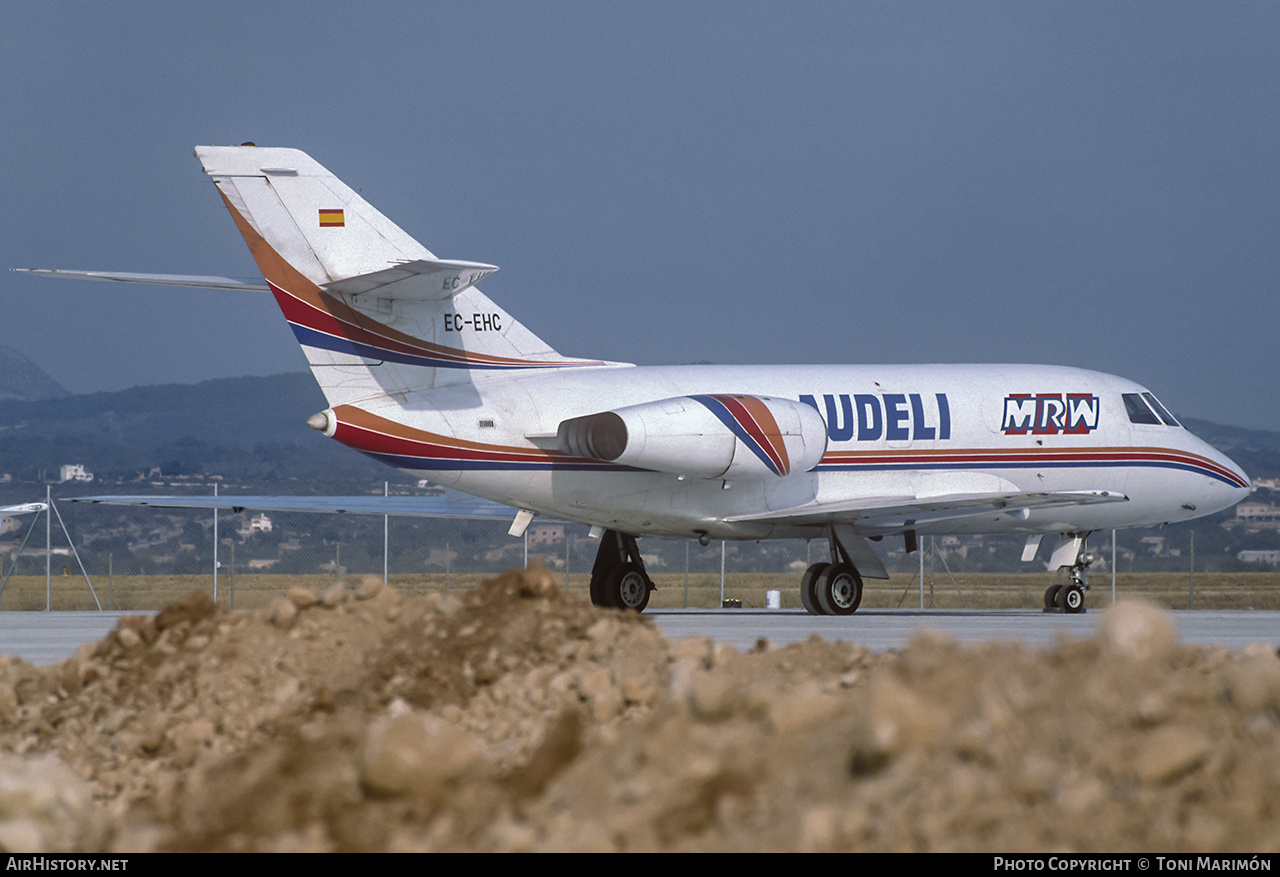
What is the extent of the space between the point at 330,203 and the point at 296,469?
12440 cm

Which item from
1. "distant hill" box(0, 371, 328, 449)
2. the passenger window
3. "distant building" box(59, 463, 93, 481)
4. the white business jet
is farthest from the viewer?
"distant hill" box(0, 371, 328, 449)

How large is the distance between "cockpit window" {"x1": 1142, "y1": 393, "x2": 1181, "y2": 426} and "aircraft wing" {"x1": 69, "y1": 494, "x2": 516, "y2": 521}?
36.6 feet

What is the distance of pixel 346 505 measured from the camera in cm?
2652

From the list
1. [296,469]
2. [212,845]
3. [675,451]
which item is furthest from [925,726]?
[296,469]

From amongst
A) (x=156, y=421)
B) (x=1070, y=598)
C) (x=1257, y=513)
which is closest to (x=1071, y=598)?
(x=1070, y=598)

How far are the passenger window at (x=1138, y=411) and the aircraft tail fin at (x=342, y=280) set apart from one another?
11.6 m

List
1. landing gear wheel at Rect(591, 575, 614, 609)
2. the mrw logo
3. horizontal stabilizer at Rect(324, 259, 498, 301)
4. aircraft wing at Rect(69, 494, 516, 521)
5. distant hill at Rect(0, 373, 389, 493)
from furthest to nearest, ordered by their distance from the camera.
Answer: distant hill at Rect(0, 373, 389, 493), aircraft wing at Rect(69, 494, 516, 521), the mrw logo, landing gear wheel at Rect(591, 575, 614, 609), horizontal stabilizer at Rect(324, 259, 498, 301)

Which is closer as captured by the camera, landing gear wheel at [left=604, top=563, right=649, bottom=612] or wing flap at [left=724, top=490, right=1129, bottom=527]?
wing flap at [left=724, top=490, right=1129, bottom=527]

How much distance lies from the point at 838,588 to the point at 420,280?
317 inches

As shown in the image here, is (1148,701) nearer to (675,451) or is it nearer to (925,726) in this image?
(925,726)

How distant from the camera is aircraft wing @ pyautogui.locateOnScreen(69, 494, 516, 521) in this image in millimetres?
25391

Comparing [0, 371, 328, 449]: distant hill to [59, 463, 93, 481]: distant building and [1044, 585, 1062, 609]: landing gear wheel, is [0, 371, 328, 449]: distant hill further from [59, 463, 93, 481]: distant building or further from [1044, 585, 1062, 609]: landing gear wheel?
[1044, 585, 1062, 609]: landing gear wheel

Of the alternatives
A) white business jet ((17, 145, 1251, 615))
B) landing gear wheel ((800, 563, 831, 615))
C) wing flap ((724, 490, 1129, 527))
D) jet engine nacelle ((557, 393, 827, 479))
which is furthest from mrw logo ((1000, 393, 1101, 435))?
jet engine nacelle ((557, 393, 827, 479))

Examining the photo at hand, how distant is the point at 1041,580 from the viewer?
190 feet
